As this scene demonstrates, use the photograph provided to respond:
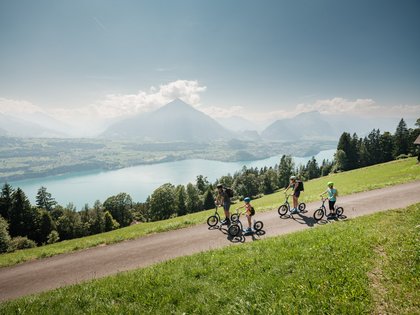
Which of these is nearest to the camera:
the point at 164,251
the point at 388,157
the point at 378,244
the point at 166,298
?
the point at 166,298

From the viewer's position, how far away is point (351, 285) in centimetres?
682

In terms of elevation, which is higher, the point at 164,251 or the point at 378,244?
the point at 378,244

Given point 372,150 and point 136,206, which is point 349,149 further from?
point 136,206

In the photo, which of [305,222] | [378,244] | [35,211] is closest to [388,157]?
[305,222]

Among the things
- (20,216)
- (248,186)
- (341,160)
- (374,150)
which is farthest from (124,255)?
(374,150)

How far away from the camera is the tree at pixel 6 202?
175ft

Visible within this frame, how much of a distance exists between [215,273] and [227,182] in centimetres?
10393

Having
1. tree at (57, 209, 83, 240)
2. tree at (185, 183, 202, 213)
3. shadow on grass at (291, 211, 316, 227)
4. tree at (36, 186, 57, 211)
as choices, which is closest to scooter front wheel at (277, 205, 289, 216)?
shadow on grass at (291, 211, 316, 227)

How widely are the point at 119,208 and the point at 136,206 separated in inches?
885

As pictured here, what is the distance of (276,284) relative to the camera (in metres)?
7.48

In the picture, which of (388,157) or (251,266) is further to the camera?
(388,157)

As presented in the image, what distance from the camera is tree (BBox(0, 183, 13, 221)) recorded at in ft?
175

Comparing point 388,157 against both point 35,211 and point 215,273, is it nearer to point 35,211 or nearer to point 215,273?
point 215,273

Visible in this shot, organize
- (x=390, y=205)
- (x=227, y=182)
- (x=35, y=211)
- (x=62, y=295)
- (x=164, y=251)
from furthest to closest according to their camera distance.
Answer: (x=227, y=182) < (x=35, y=211) < (x=390, y=205) < (x=164, y=251) < (x=62, y=295)
